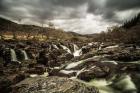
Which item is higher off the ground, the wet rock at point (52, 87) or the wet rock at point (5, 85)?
the wet rock at point (52, 87)

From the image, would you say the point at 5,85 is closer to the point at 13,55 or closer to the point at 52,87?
the point at 52,87

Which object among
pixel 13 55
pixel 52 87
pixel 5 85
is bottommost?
pixel 13 55

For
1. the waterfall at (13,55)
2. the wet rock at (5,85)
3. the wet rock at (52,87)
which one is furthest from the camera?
the waterfall at (13,55)

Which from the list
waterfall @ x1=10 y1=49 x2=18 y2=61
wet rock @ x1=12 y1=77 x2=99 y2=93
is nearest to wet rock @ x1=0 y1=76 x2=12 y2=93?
wet rock @ x1=12 y1=77 x2=99 y2=93

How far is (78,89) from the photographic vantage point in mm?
11734

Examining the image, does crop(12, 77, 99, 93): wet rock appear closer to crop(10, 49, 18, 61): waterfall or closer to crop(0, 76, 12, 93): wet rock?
crop(0, 76, 12, 93): wet rock

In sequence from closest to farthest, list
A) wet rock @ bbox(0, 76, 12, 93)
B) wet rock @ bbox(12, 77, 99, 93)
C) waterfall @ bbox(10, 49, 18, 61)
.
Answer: wet rock @ bbox(12, 77, 99, 93)
wet rock @ bbox(0, 76, 12, 93)
waterfall @ bbox(10, 49, 18, 61)

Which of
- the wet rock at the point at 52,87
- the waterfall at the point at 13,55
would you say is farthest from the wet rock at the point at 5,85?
the waterfall at the point at 13,55

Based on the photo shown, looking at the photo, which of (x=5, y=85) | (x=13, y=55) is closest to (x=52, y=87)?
(x=5, y=85)

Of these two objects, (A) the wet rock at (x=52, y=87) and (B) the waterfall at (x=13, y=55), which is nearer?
(A) the wet rock at (x=52, y=87)

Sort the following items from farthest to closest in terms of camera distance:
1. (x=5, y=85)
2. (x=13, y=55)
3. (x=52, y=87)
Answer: (x=13, y=55), (x=5, y=85), (x=52, y=87)

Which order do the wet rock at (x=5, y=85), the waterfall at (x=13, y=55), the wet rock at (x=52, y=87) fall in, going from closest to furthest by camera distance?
1. the wet rock at (x=52, y=87)
2. the wet rock at (x=5, y=85)
3. the waterfall at (x=13, y=55)

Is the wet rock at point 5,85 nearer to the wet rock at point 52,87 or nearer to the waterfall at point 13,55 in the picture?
the wet rock at point 52,87

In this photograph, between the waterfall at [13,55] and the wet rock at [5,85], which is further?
the waterfall at [13,55]
